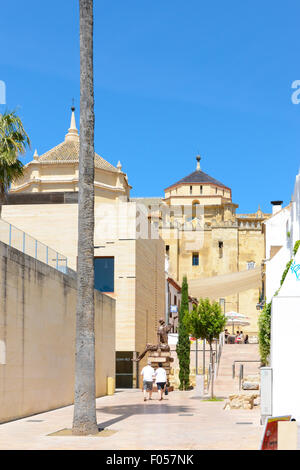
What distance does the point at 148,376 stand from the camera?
87.3ft

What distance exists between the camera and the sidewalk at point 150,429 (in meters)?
Answer: 13.3

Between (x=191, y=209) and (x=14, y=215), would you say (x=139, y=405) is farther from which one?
(x=191, y=209)

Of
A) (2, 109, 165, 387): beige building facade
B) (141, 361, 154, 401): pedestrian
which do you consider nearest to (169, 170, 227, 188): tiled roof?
(2, 109, 165, 387): beige building facade

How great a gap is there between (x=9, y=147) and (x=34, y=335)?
588 centimetres

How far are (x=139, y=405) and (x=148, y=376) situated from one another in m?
1.62

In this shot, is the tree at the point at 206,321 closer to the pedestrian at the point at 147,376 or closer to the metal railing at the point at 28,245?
the pedestrian at the point at 147,376

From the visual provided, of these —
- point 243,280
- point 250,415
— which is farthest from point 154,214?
point 250,415

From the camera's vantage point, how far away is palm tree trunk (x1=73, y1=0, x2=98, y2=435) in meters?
16.1

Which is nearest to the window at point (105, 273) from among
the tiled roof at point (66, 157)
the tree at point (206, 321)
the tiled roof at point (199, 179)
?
the tree at point (206, 321)

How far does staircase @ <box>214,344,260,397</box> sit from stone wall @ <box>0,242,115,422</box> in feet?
31.0

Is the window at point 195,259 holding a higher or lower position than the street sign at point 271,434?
higher

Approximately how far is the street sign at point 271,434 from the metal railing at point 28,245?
12330 mm

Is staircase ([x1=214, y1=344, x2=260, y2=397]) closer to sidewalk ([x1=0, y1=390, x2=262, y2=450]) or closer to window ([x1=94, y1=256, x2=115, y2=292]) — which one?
window ([x1=94, y1=256, x2=115, y2=292])

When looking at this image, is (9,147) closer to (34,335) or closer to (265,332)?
(34,335)
